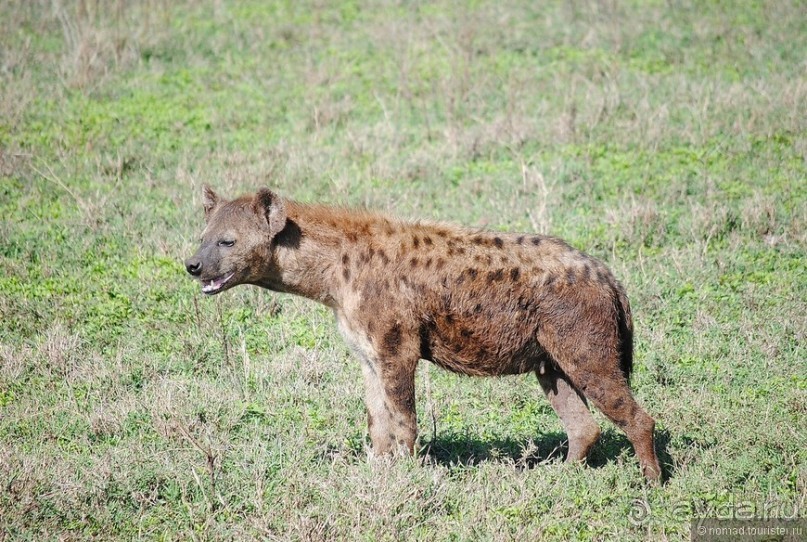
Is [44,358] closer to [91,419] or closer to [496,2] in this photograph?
[91,419]

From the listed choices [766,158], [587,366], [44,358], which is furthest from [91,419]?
[766,158]

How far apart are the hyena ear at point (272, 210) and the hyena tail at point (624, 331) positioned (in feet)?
6.78

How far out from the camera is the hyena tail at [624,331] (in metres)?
6.07

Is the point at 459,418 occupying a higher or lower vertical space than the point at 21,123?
lower

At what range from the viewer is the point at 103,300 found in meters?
8.28

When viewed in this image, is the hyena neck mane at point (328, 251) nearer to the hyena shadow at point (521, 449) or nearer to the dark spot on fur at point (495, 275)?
the dark spot on fur at point (495, 275)

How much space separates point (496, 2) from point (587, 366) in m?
10.6

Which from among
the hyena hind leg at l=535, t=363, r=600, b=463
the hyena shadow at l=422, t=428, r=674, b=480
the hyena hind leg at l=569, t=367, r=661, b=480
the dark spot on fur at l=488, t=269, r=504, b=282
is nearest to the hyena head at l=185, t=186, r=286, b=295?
the dark spot on fur at l=488, t=269, r=504, b=282

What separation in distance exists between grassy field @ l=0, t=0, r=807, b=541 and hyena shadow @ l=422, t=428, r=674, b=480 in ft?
0.10

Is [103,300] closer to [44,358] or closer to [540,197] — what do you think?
[44,358]

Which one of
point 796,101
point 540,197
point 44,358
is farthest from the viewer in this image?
point 796,101

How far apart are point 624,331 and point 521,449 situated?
109 cm

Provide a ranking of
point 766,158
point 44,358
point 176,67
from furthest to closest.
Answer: point 176,67, point 766,158, point 44,358

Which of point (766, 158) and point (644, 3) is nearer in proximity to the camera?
point (766, 158)
